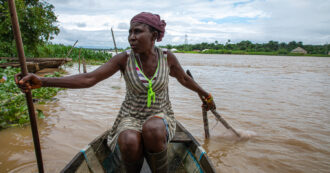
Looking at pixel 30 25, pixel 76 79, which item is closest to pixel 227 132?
pixel 76 79

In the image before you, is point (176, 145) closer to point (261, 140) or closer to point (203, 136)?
point (203, 136)

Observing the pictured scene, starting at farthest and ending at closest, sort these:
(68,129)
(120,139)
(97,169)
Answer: (68,129) → (97,169) → (120,139)

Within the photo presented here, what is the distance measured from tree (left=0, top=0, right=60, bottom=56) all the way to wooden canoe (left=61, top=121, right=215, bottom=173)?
7594mm

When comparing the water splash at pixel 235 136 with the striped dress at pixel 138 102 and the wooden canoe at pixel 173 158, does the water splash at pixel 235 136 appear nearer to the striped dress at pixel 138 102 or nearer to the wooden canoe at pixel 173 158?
the wooden canoe at pixel 173 158

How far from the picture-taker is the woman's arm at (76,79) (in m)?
1.33

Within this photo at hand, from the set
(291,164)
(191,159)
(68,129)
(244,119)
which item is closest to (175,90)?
(244,119)

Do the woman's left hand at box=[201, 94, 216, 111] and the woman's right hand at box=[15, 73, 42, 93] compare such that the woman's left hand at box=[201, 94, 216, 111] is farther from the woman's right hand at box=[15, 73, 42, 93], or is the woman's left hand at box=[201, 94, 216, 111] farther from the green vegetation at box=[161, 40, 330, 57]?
the green vegetation at box=[161, 40, 330, 57]

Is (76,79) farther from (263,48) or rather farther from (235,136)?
(263,48)

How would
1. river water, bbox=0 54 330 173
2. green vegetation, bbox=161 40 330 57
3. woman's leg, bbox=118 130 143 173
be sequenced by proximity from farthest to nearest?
1. green vegetation, bbox=161 40 330 57
2. river water, bbox=0 54 330 173
3. woman's leg, bbox=118 130 143 173

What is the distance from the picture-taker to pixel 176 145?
230 centimetres

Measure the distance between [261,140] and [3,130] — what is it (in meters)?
3.88

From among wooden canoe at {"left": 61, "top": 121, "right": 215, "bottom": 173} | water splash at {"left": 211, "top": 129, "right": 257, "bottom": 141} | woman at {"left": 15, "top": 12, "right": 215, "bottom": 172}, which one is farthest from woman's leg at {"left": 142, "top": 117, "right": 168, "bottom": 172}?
water splash at {"left": 211, "top": 129, "right": 257, "bottom": 141}

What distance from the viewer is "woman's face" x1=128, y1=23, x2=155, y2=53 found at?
1.62 m

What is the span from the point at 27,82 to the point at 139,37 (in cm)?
80
